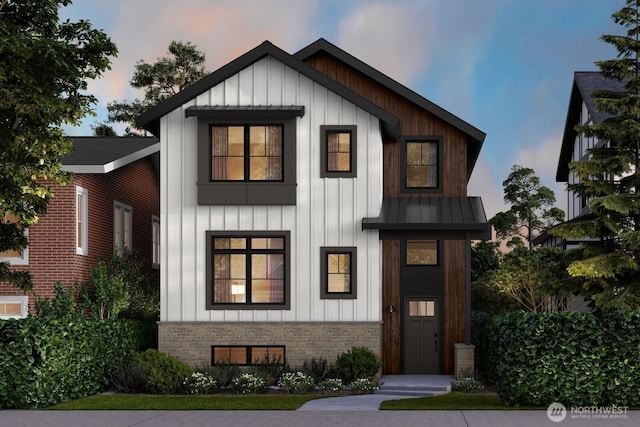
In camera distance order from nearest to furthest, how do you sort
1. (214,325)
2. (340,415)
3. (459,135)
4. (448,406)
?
1. (340,415)
2. (448,406)
3. (214,325)
4. (459,135)

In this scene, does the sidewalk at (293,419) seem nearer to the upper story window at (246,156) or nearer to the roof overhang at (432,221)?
the roof overhang at (432,221)

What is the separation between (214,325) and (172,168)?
457 cm

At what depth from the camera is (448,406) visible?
19.8 m

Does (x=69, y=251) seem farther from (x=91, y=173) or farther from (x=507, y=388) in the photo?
(x=507, y=388)

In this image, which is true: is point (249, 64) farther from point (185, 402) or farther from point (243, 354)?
point (185, 402)

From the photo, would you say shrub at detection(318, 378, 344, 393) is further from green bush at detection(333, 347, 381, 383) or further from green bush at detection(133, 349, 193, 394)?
green bush at detection(133, 349, 193, 394)

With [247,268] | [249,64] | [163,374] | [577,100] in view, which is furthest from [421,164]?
[577,100]

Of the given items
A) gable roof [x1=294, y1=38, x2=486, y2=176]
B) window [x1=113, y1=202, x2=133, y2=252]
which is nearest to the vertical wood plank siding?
gable roof [x1=294, y1=38, x2=486, y2=176]

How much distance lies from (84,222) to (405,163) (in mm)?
9946

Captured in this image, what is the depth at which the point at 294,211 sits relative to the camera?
81.9 ft

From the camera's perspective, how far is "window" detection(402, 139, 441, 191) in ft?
91.4

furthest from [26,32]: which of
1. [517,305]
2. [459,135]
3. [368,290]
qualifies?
[517,305]

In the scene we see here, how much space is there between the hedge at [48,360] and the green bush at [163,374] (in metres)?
1.23

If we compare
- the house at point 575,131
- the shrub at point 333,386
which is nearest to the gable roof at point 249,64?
the shrub at point 333,386
